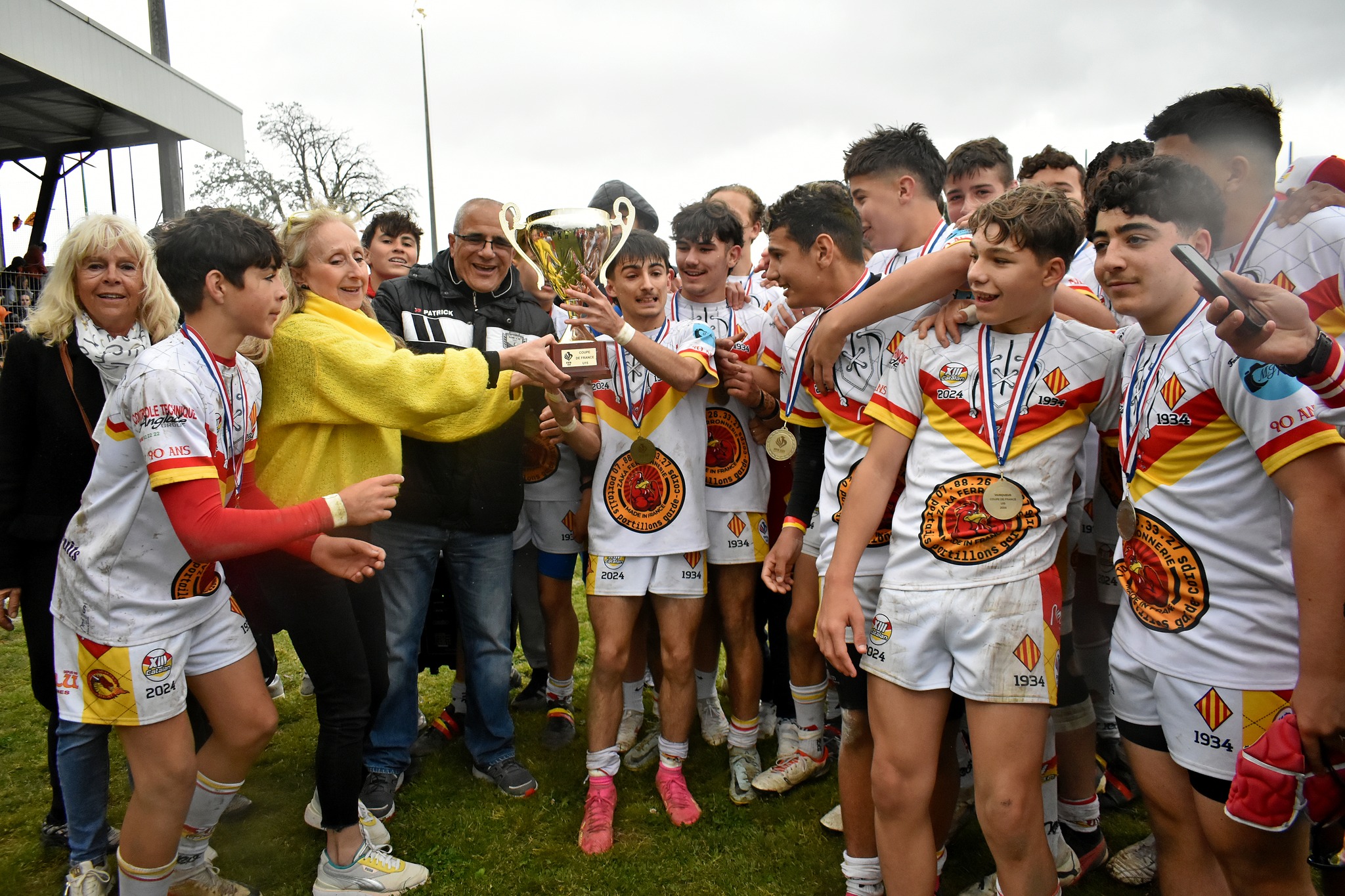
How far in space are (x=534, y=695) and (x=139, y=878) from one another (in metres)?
2.42

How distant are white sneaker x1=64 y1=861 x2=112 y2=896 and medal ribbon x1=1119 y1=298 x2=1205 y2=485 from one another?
11.4ft

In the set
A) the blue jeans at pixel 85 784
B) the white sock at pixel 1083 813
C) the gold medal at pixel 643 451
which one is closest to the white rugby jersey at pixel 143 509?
the blue jeans at pixel 85 784

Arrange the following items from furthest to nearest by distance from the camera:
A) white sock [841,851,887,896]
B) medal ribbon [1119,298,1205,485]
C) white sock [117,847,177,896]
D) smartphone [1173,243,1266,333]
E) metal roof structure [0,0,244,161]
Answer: metal roof structure [0,0,244,161], white sock [841,851,887,896], white sock [117,847,177,896], medal ribbon [1119,298,1205,485], smartphone [1173,243,1266,333]

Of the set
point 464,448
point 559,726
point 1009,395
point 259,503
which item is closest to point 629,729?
point 559,726

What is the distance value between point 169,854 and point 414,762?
153cm

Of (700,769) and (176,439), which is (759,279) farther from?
(176,439)

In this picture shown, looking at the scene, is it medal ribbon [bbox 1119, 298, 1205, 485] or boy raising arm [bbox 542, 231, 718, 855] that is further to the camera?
boy raising arm [bbox 542, 231, 718, 855]

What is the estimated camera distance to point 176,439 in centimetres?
240

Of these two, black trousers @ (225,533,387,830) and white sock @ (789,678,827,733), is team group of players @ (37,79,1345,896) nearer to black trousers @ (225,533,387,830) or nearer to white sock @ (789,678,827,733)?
white sock @ (789,678,827,733)

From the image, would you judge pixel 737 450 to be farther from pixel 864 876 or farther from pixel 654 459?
pixel 864 876

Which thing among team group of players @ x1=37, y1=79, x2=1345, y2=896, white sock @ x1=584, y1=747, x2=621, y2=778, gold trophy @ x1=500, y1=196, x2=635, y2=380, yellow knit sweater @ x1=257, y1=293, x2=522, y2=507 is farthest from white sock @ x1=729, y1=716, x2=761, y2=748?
yellow knit sweater @ x1=257, y1=293, x2=522, y2=507

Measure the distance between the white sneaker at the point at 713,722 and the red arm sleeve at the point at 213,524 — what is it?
2.36 meters

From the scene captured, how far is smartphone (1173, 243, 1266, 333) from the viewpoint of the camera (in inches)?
68.6

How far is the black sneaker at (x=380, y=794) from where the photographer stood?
354 cm
